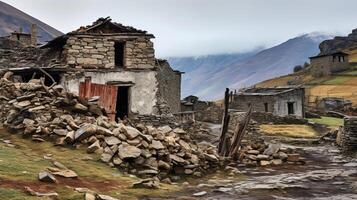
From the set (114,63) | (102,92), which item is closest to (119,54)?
(114,63)

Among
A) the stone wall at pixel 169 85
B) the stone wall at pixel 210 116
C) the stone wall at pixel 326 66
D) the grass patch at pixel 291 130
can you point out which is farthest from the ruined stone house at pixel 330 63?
the grass patch at pixel 291 130

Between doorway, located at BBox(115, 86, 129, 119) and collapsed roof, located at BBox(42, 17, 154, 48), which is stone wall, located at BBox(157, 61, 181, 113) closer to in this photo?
doorway, located at BBox(115, 86, 129, 119)

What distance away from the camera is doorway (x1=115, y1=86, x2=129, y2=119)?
1077 inches

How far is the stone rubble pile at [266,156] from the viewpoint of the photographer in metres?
19.6

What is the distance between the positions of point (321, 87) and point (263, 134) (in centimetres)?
5319

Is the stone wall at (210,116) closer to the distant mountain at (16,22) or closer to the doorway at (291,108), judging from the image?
the doorway at (291,108)

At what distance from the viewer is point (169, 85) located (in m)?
39.8

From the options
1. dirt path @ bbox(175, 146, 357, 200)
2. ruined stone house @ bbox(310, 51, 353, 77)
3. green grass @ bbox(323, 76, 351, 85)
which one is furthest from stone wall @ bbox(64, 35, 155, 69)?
ruined stone house @ bbox(310, 51, 353, 77)

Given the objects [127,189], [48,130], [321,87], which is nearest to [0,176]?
[127,189]

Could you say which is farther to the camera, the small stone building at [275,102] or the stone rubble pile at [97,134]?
the small stone building at [275,102]

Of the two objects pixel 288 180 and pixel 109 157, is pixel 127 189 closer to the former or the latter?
pixel 109 157

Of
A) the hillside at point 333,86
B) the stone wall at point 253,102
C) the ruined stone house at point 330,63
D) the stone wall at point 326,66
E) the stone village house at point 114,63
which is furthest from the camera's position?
the stone wall at point 326,66

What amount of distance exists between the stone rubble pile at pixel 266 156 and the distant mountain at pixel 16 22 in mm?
141287

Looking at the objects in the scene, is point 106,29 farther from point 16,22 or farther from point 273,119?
point 16,22
